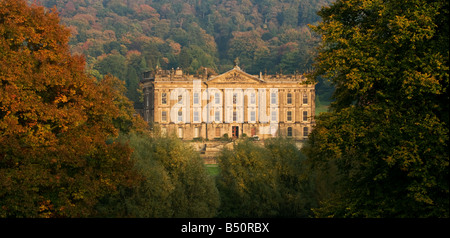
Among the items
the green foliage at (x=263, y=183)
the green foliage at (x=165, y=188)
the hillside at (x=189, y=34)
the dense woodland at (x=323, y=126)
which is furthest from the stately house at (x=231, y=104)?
the dense woodland at (x=323, y=126)

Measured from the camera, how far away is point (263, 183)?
26484 millimetres

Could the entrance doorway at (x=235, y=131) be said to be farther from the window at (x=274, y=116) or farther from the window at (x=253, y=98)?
the window at (x=274, y=116)

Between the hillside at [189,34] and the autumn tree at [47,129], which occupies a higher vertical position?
the hillside at [189,34]

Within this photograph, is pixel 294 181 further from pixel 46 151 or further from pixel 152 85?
pixel 152 85

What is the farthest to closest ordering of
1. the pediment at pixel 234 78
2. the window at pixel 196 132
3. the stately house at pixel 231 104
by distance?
the pediment at pixel 234 78
the window at pixel 196 132
the stately house at pixel 231 104

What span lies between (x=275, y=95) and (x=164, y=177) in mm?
43158

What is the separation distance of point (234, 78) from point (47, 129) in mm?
50244

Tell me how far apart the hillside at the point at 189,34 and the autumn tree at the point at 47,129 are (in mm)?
64787

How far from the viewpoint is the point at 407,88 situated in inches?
452

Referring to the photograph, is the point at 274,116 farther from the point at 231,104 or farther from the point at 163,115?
the point at 163,115

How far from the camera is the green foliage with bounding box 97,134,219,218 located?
20.4 meters

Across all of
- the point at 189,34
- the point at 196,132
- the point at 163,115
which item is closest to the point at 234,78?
the point at 196,132

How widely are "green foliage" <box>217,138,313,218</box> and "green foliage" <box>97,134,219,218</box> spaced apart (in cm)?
169

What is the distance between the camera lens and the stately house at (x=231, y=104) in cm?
6341
